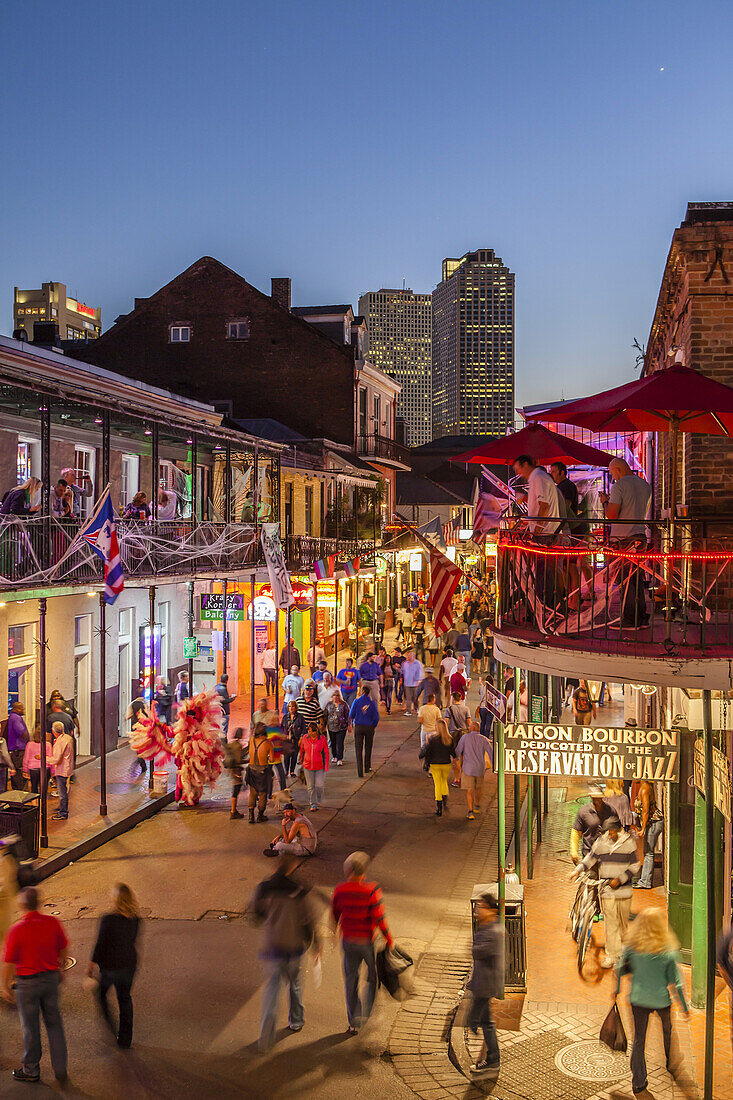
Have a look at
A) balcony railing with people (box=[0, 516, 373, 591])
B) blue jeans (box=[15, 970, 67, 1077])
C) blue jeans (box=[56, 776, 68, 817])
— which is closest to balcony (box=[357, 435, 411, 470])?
balcony railing with people (box=[0, 516, 373, 591])

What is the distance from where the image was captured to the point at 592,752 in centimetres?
749

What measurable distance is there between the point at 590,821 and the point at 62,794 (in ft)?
25.6

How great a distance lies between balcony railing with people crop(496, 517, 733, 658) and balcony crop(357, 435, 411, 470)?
33459 millimetres

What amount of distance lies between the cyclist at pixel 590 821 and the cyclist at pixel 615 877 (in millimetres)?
710

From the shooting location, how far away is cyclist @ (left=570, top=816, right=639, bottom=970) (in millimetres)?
8492

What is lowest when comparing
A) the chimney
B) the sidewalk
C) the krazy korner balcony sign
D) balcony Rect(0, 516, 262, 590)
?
the sidewalk

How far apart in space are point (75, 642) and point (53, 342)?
15.6 meters

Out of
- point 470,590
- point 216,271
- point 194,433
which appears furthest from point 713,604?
point 470,590

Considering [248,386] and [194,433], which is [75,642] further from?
[248,386]

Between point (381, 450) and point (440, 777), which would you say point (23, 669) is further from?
point (381, 450)

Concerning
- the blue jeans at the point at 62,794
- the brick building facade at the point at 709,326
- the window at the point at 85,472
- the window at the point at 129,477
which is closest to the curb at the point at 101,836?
the blue jeans at the point at 62,794

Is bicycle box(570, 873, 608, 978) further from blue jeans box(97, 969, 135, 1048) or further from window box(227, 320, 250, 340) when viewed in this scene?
window box(227, 320, 250, 340)

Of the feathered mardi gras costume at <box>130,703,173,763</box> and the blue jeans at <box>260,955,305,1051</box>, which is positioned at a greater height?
the feathered mardi gras costume at <box>130,703,173,763</box>

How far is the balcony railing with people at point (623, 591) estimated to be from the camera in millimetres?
6770
